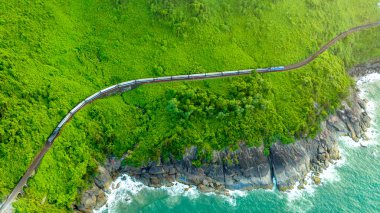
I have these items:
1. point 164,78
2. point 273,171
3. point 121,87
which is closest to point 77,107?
point 121,87

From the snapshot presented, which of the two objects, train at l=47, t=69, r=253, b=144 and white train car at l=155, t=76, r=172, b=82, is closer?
train at l=47, t=69, r=253, b=144

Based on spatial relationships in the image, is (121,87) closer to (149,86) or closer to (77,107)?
(149,86)

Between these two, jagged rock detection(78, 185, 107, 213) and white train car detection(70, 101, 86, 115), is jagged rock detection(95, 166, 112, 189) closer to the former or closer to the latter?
jagged rock detection(78, 185, 107, 213)

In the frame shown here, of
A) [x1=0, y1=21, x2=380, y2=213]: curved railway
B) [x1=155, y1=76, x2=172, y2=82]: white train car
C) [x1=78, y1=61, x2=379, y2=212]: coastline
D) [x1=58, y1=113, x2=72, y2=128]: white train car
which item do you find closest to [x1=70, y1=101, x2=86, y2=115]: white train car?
[x1=0, y1=21, x2=380, y2=213]: curved railway

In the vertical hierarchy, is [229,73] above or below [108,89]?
above

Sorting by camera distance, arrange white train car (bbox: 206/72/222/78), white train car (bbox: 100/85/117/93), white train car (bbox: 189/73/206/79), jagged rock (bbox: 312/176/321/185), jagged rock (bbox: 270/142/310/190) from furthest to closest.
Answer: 1. white train car (bbox: 206/72/222/78)
2. white train car (bbox: 189/73/206/79)
3. white train car (bbox: 100/85/117/93)
4. jagged rock (bbox: 312/176/321/185)
5. jagged rock (bbox: 270/142/310/190)

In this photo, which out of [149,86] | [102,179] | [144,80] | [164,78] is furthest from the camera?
[164,78]

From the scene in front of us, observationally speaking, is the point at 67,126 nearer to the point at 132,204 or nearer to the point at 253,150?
the point at 132,204
